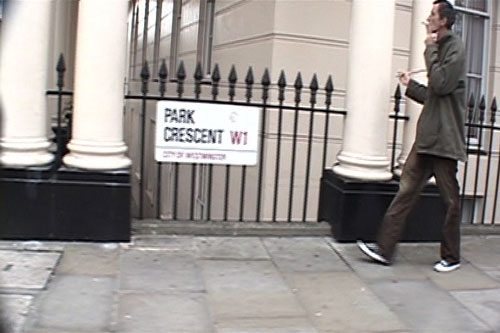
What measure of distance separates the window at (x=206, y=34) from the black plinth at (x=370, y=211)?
460 cm

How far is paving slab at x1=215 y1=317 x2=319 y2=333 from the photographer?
422 cm

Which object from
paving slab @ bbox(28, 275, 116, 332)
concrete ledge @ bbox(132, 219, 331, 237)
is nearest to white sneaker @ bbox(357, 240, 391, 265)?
concrete ledge @ bbox(132, 219, 331, 237)

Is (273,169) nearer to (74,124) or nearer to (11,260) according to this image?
(74,124)

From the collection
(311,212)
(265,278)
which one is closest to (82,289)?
(265,278)

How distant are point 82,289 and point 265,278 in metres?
1.34

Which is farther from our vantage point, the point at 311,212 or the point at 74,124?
the point at 311,212

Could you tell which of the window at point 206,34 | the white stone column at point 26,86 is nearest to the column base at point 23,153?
the white stone column at point 26,86

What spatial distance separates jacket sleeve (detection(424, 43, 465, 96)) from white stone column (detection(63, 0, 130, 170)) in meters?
2.53

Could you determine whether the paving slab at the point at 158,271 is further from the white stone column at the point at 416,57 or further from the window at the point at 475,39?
the window at the point at 475,39

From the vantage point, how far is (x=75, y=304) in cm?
443

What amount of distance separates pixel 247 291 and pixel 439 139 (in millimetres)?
1906

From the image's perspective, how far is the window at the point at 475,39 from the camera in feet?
29.8

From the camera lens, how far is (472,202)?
9.17 meters

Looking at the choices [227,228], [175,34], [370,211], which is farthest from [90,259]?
[175,34]
